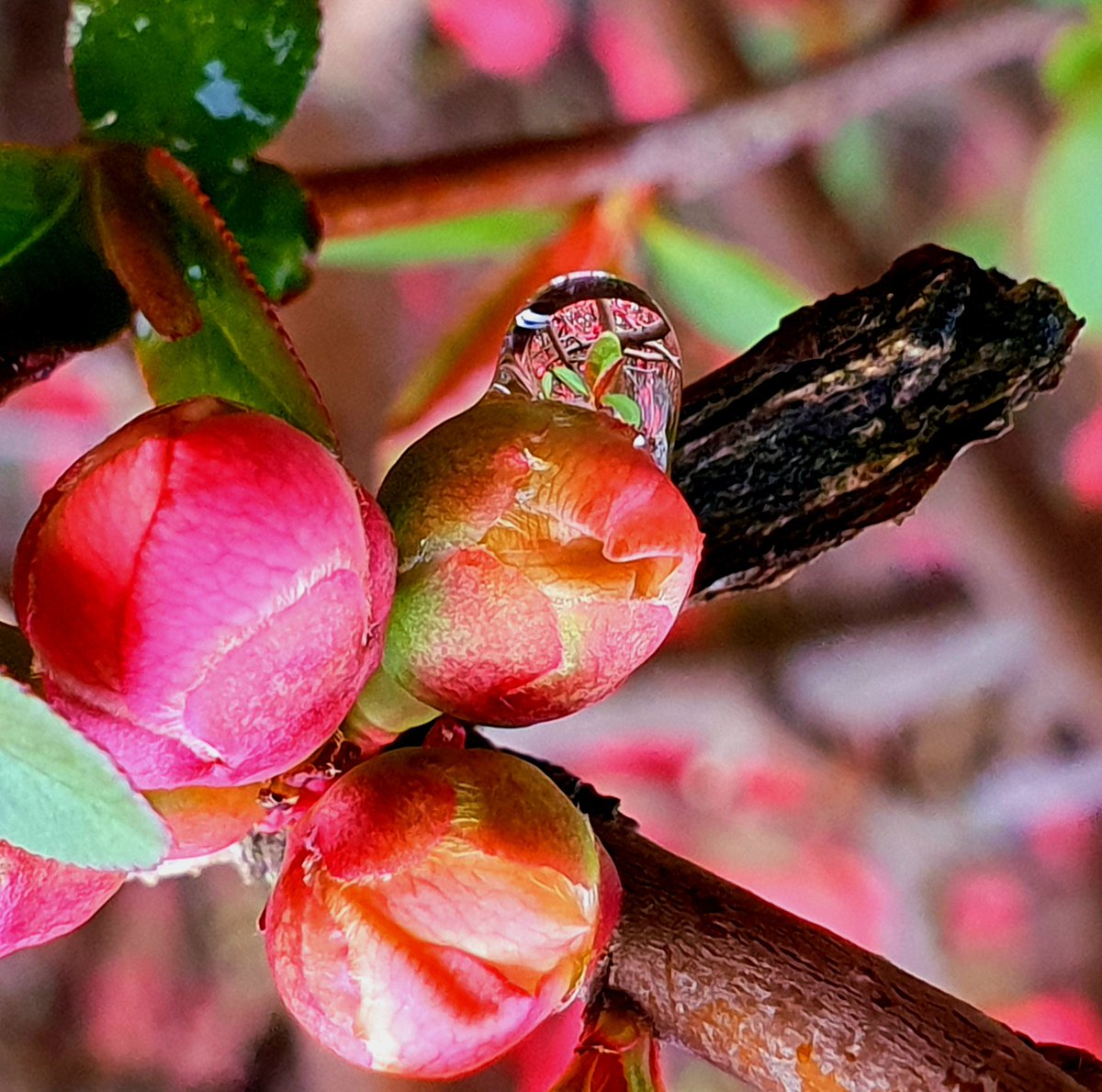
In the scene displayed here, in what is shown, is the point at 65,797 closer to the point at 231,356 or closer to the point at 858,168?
the point at 231,356

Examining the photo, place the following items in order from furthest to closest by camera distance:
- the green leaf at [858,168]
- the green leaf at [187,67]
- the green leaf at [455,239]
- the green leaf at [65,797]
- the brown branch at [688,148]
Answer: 1. the green leaf at [858,168]
2. the green leaf at [455,239]
3. the brown branch at [688,148]
4. the green leaf at [187,67]
5. the green leaf at [65,797]

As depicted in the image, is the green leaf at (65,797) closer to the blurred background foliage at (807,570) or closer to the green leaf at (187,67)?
the green leaf at (187,67)

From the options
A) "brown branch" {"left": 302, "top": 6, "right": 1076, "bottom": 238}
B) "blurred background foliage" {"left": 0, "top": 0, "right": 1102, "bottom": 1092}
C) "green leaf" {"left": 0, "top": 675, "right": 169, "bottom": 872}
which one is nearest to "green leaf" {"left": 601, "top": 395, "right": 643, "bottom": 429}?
"green leaf" {"left": 0, "top": 675, "right": 169, "bottom": 872}

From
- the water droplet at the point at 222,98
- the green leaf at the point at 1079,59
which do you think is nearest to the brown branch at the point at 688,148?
the green leaf at the point at 1079,59

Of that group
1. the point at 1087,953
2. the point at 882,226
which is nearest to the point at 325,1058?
the point at 1087,953

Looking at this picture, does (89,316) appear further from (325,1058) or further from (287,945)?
(325,1058)

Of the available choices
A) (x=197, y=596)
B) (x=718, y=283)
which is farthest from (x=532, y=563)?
(x=718, y=283)

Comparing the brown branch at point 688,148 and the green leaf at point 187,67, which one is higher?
the green leaf at point 187,67
